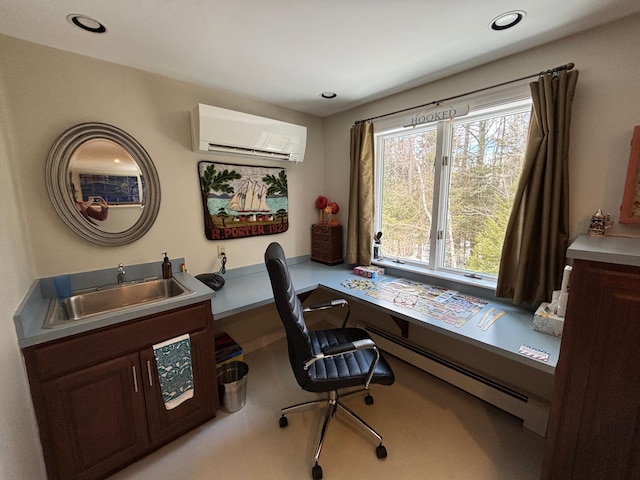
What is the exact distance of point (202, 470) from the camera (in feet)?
4.62

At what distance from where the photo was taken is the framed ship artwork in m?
1.27

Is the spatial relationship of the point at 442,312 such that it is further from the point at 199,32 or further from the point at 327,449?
the point at 199,32

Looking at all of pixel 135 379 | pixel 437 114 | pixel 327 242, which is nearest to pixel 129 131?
pixel 135 379

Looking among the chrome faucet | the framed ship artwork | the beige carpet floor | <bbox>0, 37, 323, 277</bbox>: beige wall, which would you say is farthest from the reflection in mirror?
the framed ship artwork

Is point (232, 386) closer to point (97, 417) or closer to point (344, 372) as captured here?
point (97, 417)

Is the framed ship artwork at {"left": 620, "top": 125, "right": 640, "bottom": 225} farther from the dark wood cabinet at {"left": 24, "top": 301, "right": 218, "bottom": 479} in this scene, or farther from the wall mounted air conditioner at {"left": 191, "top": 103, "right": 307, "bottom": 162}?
the dark wood cabinet at {"left": 24, "top": 301, "right": 218, "bottom": 479}

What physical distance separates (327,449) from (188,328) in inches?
43.1

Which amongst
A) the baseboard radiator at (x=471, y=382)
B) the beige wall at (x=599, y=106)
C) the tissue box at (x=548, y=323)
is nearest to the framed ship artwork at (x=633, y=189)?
the beige wall at (x=599, y=106)

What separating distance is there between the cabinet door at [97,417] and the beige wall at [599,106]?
2641mm

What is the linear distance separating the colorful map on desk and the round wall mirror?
1.76 meters

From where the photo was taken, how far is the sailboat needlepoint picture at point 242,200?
2.13 metres

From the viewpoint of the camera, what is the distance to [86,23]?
4.14 ft

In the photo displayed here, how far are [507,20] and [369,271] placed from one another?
1.80 metres

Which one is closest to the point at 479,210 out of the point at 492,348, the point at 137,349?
the point at 492,348
